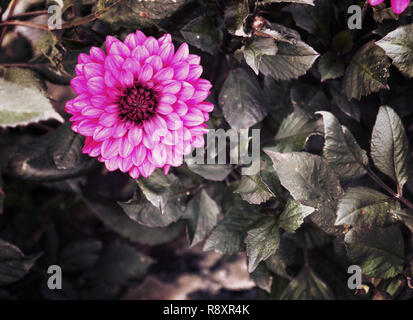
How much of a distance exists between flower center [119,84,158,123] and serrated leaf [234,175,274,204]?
0.86 ft

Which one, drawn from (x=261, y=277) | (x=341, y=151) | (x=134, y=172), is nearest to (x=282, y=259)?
(x=261, y=277)

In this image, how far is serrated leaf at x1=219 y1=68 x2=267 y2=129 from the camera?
0.86 m

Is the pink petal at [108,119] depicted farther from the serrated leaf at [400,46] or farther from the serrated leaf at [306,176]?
the serrated leaf at [400,46]

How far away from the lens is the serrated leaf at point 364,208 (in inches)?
28.7

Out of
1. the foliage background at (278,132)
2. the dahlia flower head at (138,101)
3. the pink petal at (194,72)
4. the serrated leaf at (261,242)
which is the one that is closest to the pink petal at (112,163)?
the dahlia flower head at (138,101)

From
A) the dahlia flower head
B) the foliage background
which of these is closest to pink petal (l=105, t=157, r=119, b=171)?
the dahlia flower head

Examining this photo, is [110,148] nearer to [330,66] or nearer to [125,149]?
[125,149]

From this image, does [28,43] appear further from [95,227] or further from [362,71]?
[362,71]

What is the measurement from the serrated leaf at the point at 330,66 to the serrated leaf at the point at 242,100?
0.15 metres

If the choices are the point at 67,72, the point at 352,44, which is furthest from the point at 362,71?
the point at 67,72

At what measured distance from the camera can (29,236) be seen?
1.32 metres

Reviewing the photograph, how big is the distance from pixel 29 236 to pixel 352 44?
3.94ft

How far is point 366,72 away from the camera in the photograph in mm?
830

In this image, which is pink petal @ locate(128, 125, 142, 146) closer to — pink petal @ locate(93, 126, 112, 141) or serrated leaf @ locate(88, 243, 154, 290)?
pink petal @ locate(93, 126, 112, 141)
